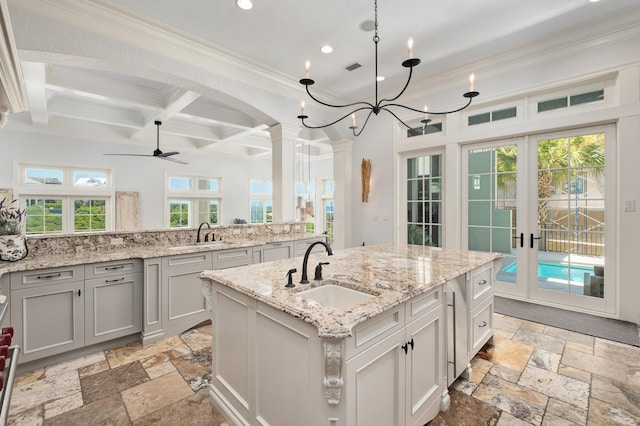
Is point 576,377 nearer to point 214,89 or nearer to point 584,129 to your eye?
point 584,129

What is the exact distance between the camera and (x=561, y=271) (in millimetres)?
3574

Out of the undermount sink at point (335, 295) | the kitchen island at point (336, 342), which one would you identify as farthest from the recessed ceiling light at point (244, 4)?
the undermount sink at point (335, 295)

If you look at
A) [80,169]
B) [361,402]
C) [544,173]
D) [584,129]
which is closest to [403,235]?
[544,173]

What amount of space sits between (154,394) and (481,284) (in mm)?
2598

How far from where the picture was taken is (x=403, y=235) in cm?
503

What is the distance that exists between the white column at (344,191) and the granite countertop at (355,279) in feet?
9.42

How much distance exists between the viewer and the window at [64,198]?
19.1 feet

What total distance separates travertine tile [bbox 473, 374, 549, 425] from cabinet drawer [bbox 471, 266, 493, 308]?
0.57 m

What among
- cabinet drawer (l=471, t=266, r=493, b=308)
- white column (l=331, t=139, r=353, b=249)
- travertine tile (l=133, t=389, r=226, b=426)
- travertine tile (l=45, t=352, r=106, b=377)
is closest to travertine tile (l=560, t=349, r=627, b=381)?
cabinet drawer (l=471, t=266, r=493, b=308)

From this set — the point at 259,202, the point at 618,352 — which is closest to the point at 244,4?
the point at 618,352

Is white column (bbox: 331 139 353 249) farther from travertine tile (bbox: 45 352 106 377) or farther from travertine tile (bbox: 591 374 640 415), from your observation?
travertine tile (bbox: 45 352 106 377)

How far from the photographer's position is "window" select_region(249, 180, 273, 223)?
31.0 ft

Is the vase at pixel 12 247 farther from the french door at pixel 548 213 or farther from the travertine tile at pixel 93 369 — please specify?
the french door at pixel 548 213

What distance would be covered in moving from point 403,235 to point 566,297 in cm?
225
